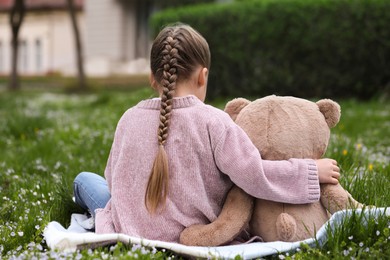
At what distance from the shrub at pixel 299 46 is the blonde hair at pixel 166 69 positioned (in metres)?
8.53

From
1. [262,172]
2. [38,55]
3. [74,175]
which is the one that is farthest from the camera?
[38,55]

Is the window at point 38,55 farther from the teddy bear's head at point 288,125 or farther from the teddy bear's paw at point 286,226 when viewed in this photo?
the teddy bear's paw at point 286,226

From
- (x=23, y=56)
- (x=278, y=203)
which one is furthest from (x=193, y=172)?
(x=23, y=56)

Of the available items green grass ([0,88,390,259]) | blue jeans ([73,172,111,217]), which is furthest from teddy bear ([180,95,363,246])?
blue jeans ([73,172,111,217])

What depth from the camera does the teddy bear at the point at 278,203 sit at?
9.05 ft

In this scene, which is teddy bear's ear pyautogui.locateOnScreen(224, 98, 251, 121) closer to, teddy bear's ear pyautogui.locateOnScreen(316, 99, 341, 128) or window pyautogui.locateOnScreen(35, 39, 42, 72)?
teddy bear's ear pyautogui.locateOnScreen(316, 99, 341, 128)

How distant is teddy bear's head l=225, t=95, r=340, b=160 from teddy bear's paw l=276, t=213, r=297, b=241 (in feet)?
0.98

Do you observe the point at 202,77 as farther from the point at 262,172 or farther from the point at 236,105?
the point at 262,172

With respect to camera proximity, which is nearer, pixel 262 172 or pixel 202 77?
pixel 262 172

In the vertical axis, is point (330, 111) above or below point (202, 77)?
below

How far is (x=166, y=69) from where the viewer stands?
9.20ft

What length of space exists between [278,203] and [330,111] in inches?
22.2

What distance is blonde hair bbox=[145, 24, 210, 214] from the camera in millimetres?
2736

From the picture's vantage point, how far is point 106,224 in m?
2.97
